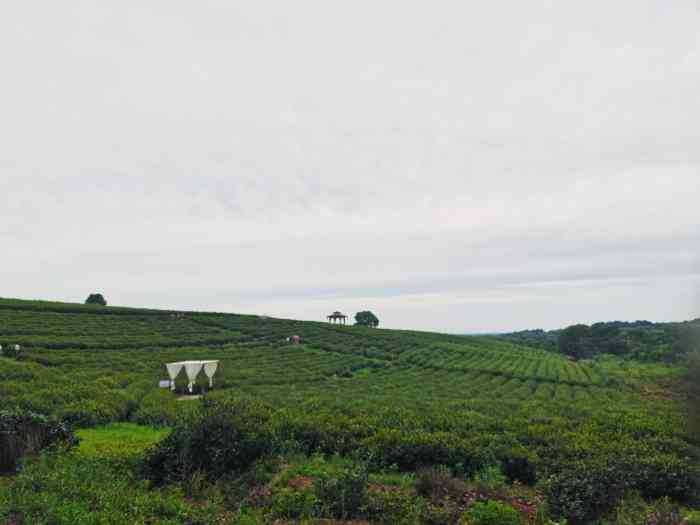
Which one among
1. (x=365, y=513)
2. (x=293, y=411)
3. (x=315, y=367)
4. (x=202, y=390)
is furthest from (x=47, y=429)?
(x=315, y=367)

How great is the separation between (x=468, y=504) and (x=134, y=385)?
1669 centimetres

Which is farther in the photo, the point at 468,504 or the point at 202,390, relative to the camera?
the point at 202,390

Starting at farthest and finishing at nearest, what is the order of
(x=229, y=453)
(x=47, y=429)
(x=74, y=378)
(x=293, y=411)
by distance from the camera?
(x=74, y=378) → (x=293, y=411) → (x=47, y=429) → (x=229, y=453)

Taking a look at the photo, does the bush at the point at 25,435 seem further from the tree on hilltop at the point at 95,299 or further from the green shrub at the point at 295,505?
the tree on hilltop at the point at 95,299

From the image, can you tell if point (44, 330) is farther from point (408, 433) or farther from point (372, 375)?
point (408, 433)

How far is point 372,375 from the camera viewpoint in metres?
33.2

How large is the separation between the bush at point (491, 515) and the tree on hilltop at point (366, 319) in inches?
3408

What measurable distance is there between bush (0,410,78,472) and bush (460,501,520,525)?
7.37 metres

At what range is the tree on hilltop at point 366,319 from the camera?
92812 mm

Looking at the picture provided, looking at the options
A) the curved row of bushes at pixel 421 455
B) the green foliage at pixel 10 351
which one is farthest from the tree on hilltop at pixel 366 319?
the curved row of bushes at pixel 421 455

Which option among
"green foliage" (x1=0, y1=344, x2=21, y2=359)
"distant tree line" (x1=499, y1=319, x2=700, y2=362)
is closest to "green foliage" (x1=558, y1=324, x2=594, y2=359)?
"distant tree line" (x1=499, y1=319, x2=700, y2=362)

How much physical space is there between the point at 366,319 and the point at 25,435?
85273 millimetres

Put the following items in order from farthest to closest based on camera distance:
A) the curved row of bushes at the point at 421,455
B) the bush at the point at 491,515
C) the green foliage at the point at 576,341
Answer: the green foliage at the point at 576,341
the curved row of bushes at the point at 421,455
the bush at the point at 491,515

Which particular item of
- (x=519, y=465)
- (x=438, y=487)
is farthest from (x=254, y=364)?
(x=438, y=487)
